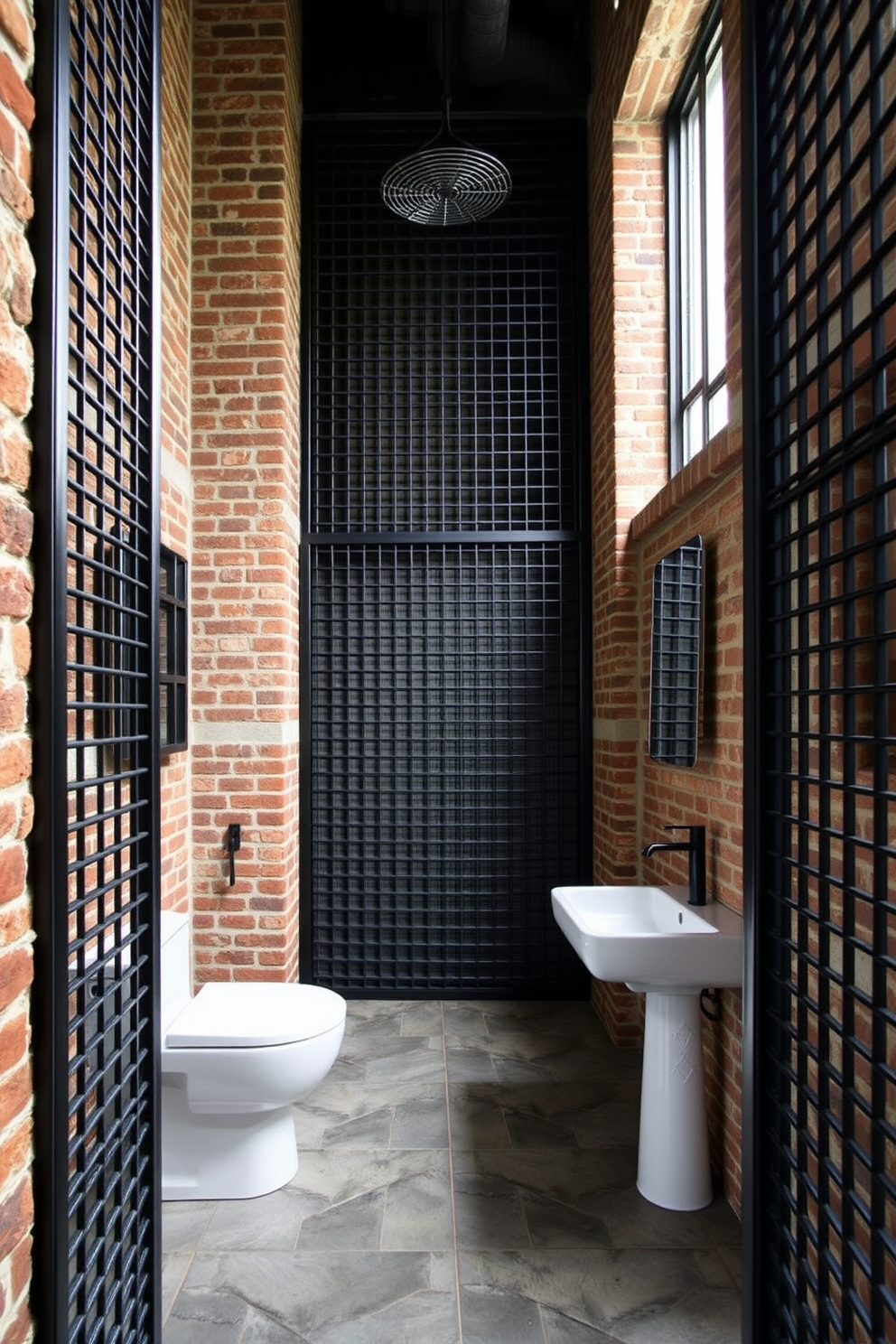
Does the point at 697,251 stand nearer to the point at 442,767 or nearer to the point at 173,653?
the point at 442,767

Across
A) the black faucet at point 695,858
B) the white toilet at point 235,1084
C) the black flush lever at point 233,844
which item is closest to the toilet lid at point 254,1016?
the white toilet at point 235,1084

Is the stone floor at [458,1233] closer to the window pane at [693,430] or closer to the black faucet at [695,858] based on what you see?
A: the black faucet at [695,858]

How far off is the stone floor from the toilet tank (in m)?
0.50

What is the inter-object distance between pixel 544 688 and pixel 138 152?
256 centimetres

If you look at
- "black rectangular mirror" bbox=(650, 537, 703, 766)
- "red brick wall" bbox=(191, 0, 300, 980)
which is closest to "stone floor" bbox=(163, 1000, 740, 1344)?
"red brick wall" bbox=(191, 0, 300, 980)

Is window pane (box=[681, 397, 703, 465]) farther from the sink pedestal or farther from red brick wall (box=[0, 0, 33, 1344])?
red brick wall (box=[0, 0, 33, 1344])

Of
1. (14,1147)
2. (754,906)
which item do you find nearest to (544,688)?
(754,906)

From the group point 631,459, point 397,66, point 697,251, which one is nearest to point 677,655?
point 631,459

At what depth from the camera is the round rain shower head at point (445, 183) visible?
108 inches

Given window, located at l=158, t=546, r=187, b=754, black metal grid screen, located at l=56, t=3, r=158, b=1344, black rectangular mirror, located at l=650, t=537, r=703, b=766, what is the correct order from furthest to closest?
window, located at l=158, t=546, r=187, b=754 → black rectangular mirror, located at l=650, t=537, r=703, b=766 → black metal grid screen, located at l=56, t=3, r=158, b=1344

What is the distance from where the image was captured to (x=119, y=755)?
4.93 feet

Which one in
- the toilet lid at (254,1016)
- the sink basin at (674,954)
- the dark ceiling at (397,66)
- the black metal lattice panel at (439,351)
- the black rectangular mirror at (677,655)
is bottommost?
the toilet lid at (254,1016)

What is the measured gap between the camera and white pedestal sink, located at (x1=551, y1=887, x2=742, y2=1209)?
2064mm

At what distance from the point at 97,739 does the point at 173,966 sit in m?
1.41
